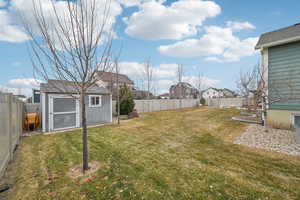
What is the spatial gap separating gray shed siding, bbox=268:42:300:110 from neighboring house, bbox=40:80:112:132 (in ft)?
33.1

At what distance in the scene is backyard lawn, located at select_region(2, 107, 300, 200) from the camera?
2.54 m

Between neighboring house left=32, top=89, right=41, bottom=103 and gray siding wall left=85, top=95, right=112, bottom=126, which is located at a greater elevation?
neighboring house left=32, top=89, right=41, bottom=103

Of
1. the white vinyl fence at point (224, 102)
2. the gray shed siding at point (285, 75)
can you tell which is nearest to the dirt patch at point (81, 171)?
the gray shed siding at point (285, 75)

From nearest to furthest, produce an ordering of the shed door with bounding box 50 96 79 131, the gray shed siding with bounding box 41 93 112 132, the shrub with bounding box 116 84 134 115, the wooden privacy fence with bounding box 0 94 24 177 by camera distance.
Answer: the wooden privacy fence with bounding box 0 94 24 177
the shed door with bounding box 50 96 79 131
the gray shed siding with bounding box 41 93 112 132
the shrub with bounding box 116 84 134 115

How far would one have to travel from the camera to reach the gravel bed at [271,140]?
4721 millimetres

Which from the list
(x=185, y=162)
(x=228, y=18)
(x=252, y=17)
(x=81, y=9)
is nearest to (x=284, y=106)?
(x=252, y=17)

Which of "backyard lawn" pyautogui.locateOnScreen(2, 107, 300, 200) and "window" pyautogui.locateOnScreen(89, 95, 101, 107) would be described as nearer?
"backyard lawn" pyautogui.locateOnScreen(2, 107, 300, 200)

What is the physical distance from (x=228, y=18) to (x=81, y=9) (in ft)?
30.3

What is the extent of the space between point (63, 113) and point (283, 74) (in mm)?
12224

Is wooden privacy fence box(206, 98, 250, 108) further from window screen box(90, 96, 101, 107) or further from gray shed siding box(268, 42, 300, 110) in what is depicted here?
window screen box(90, 96, 101, 107)

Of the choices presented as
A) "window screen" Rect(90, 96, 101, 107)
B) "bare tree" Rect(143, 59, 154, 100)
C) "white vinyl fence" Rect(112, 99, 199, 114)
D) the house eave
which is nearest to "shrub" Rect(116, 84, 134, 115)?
"white vinyl fence" Rect(112, 99, 199, 114)

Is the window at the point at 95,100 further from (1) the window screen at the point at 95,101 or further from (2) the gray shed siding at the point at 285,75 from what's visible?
(2) the gray shed siding at the point at 285,75

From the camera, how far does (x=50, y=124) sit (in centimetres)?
741

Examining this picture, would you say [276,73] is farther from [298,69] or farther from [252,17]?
[252,17]
